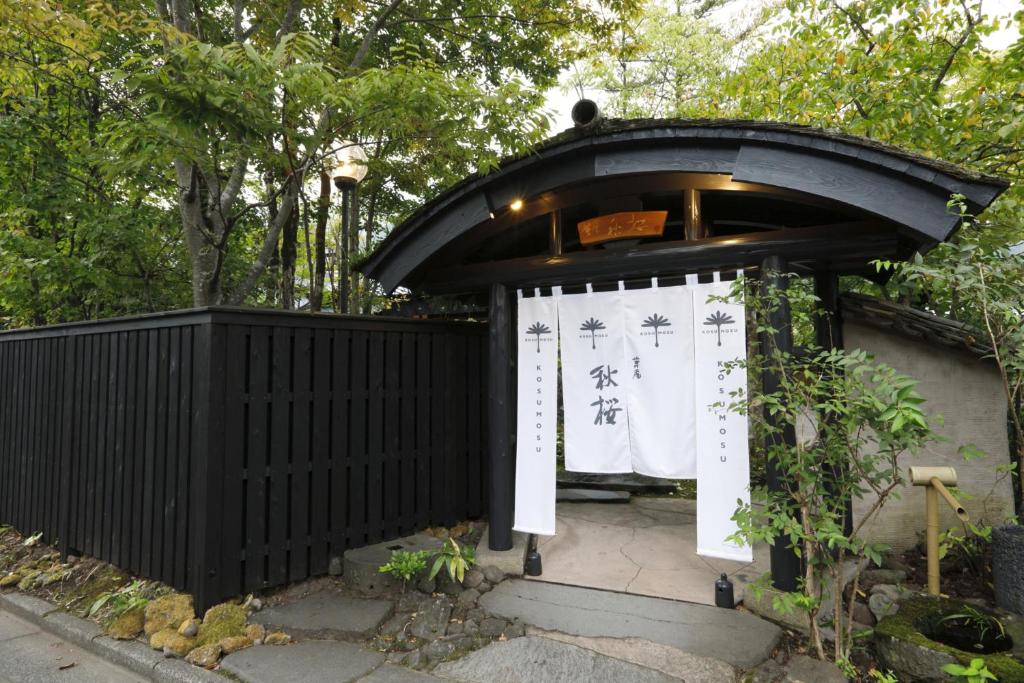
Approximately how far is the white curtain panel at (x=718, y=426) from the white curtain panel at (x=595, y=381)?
28.3 inches

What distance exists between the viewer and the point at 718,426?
465 cm

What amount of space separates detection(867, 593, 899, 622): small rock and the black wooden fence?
4.21 metres

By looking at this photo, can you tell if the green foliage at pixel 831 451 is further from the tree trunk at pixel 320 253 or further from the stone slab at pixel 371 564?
the tree trunk at pixel 320 253

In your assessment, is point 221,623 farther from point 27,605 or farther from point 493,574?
point 27,605

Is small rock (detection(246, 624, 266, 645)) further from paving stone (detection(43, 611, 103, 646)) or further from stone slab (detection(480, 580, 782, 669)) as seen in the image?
stone slab (detection(480, 580, 782, 669))

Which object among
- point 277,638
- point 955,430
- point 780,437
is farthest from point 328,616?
point 955,430

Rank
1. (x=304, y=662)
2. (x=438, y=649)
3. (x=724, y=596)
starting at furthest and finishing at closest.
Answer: (x=724, y=596) → (x=438, y=649) → (x=304, y=662)

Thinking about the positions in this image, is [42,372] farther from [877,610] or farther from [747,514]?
[877,610]

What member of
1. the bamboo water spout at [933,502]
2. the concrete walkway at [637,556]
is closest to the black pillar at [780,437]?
the concrete walkway at [637,556]

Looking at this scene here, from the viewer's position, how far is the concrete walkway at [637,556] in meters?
5.11

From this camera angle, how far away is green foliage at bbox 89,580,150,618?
15.2 feet

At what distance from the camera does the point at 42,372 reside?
669 cm

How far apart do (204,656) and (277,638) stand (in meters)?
0.50

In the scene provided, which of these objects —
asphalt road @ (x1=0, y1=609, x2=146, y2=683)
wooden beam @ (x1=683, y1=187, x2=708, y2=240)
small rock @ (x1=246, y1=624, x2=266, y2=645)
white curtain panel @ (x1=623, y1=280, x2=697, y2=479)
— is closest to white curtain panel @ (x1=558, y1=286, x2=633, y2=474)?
white curtain panel @ (x1=623, y1=280, x2=697, y2=479)
